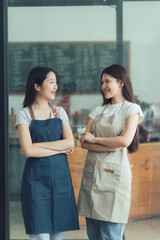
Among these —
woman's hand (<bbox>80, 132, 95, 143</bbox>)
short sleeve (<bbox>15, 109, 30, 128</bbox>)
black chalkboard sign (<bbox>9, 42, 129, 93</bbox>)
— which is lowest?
woman's hand (<bbox>80, 132, 95, 143</bbox>)

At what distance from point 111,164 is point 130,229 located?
106cm

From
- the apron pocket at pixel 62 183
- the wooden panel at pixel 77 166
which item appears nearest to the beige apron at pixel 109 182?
the apron pocket at pixel 62 183

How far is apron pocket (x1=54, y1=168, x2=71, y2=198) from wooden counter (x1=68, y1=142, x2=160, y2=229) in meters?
0.67

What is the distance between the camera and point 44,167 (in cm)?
234

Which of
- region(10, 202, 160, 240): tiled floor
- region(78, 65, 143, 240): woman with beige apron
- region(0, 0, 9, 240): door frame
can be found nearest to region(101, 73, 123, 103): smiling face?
region(78, 65, 143, 240): woman with beige apron

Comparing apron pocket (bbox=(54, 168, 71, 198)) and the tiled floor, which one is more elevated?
apron pocket (bbox=(54, 168, 71, 198))

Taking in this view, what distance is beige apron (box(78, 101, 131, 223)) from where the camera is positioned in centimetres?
230

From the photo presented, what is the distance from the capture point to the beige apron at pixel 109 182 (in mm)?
2301

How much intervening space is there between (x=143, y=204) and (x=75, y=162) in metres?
0.68

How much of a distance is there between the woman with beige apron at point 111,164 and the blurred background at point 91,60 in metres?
0.67

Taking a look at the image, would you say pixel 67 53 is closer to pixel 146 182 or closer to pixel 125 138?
pixel 125 138

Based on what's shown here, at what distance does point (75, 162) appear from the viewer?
3.08 meters

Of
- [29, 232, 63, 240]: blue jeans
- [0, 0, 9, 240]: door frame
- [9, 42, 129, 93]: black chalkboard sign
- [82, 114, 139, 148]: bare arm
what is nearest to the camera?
[82, 114, 139, 148]: bare arm

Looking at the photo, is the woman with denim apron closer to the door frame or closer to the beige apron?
the beige apron
